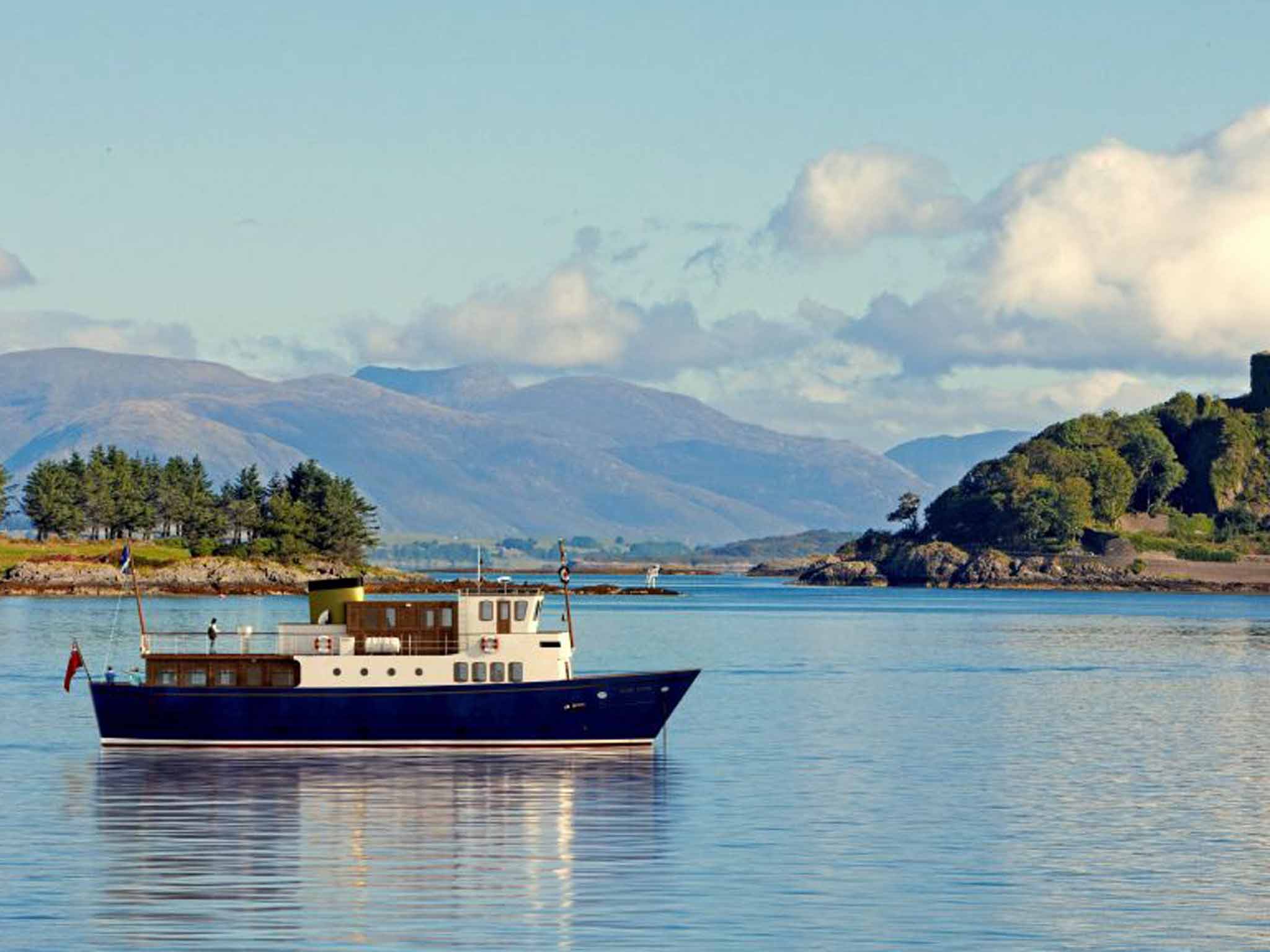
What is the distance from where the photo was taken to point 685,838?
55469 millimetres

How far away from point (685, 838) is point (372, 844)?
819cm

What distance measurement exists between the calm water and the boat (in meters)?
1.29

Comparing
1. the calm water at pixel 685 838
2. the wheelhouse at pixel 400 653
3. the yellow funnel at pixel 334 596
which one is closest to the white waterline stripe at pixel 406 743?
the calm water at pixel 685 838

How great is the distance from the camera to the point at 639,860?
5166 centimetres

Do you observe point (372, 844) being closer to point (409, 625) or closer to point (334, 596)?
point (409, 625)

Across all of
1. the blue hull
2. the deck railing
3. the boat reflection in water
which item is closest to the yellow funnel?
the deck railing

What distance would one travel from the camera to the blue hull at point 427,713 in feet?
248

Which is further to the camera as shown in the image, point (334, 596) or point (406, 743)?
point (334, 596)

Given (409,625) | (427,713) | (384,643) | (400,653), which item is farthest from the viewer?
(409,625)

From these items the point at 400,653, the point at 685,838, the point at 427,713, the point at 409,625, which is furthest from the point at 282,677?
the point at 685,838

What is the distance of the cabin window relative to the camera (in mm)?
76250

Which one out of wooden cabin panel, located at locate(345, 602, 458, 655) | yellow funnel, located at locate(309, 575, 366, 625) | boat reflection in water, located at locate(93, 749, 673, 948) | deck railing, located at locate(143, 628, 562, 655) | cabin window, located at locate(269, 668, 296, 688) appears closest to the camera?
boat reflection in water, located at locate(93, 749, 673, 948)

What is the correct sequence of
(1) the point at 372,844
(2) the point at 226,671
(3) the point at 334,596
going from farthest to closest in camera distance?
1. (3) the point at 334,596
2. (2) the point at 226,671
3. (1) the point at 372,844

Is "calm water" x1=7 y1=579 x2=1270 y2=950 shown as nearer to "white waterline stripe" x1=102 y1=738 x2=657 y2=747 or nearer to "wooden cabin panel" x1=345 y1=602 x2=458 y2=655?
"white waterline stripe" x1=102 y1=738 x2=657 y2=747
